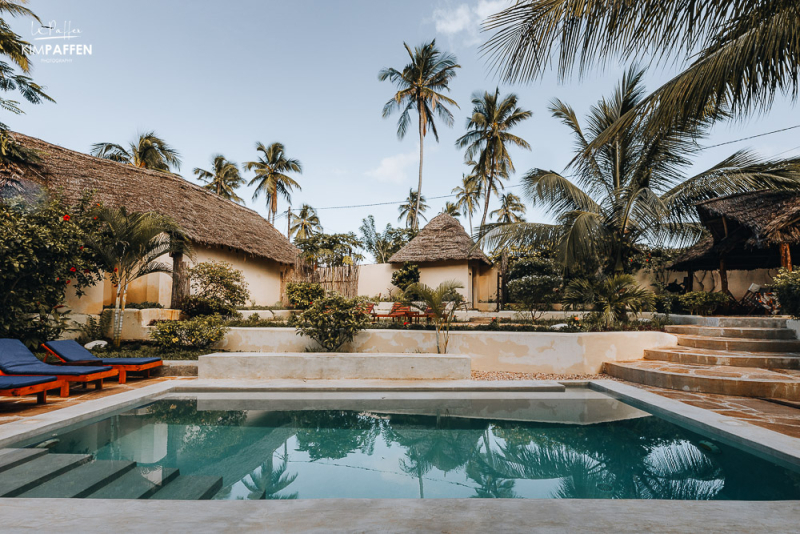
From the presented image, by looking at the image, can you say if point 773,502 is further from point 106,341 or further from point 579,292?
point 106,341

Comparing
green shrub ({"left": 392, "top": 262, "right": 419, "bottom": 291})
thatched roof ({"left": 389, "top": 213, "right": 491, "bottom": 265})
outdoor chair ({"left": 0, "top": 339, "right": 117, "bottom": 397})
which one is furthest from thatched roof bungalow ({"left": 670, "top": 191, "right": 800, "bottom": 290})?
outdoor chair ({"left": 0, "top": 339, "right": 117, "bottom": 397})

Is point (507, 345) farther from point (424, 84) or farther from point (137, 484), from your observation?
point (424, 84)

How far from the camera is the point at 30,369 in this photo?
5.09 meters

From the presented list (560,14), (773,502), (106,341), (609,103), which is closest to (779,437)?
(773,502)

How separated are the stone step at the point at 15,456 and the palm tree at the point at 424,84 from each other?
669 inches

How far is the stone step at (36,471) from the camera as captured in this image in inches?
103

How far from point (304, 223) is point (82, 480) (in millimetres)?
31439

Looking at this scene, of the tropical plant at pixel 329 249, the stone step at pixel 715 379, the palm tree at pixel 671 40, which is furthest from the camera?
the tropical plant at pixel 329 249

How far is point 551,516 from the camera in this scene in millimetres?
2143

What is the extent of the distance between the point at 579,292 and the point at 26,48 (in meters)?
13.1

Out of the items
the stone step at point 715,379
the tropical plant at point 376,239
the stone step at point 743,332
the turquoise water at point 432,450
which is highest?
the tropical plant at point 376,239

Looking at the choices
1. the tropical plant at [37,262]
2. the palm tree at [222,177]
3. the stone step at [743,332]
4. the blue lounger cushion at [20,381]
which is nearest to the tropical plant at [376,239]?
the palm tree at [222,177]

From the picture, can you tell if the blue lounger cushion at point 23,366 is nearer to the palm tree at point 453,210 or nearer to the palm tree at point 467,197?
the palm tree at point 467,197

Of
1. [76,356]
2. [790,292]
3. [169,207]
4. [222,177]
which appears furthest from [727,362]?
[222,177]
